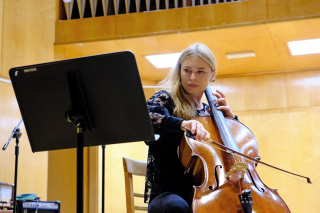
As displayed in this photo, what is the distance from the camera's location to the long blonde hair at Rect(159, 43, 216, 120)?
7.37 ft

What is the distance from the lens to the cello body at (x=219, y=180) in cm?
184

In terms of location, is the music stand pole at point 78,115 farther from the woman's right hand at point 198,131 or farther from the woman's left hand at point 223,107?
the woman's left hand at point 223,107

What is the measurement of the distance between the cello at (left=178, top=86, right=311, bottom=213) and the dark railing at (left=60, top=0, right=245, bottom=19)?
291cm

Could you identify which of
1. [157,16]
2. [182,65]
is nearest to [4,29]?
[157,16]

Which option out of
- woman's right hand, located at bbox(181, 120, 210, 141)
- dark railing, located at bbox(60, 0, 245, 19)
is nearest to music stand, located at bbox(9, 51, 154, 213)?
woman's right hand, located at bbox(181, 120, 210, 141)

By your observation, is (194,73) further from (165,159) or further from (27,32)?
(27,32)

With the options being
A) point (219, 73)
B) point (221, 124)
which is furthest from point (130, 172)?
point (219, 73)

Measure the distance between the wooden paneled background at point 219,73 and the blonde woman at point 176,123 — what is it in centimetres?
236

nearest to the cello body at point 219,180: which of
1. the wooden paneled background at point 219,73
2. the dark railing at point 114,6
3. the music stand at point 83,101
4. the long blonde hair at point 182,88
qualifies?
the long blonde hair at point 182,88

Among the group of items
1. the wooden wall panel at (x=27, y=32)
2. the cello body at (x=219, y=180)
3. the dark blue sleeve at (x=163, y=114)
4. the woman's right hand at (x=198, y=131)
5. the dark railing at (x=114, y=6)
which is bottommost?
the cello body at (x=219, y=180)

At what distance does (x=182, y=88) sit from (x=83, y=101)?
67cm

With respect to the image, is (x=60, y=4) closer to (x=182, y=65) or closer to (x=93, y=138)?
(x=182, y=65)

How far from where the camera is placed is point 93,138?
73.8 inches

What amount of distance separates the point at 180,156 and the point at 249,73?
12.5 ft
